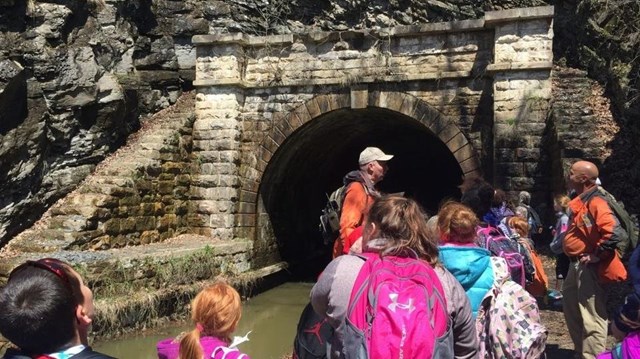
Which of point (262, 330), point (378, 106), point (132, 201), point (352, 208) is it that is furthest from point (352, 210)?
point (132, 201)

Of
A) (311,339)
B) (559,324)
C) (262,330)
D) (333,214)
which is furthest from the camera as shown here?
(262,330)

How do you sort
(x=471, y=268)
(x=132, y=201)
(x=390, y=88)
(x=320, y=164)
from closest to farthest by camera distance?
(x=471, y=268), (x=132, y=201), (x=390, y=88), (x=320, y=164)

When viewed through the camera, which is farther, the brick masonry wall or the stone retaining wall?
the brick masonry wall

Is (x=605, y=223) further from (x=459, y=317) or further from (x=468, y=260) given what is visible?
(x=459, y=317)

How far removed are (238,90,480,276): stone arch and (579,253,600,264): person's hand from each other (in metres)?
5.65

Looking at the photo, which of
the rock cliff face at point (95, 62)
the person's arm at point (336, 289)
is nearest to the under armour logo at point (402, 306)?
the person's arm at point (336, 289)

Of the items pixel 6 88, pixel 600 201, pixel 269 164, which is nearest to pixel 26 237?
pixel 6 88

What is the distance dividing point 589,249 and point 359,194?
1.88 metres

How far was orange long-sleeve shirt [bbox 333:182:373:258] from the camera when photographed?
4.38 metres

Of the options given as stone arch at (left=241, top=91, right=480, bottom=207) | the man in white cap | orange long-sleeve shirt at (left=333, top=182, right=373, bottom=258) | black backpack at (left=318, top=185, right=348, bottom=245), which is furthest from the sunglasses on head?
stone arch at (left=241, top=91, right=480, bottom=207)

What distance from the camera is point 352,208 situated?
446 cm

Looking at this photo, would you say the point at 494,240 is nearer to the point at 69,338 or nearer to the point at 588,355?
the point at 588,355

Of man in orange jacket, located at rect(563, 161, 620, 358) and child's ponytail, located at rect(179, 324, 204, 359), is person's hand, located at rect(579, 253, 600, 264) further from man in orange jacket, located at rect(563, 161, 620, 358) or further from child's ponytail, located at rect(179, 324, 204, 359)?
child's ponytail, located at rect(179, 324, 204, 359)

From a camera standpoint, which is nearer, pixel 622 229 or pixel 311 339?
pixel 311 339
